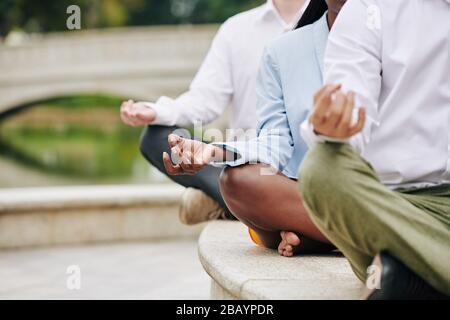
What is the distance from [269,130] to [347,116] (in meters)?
0.93

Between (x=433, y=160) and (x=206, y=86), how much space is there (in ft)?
6.30

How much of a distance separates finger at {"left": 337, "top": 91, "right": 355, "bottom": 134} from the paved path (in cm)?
213

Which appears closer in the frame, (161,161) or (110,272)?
(161,161)

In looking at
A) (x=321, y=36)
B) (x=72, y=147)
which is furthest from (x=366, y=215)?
(x=72, y=147)

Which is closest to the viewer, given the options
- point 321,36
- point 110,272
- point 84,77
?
point 321,36

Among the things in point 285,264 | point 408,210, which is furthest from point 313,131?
point 285,264

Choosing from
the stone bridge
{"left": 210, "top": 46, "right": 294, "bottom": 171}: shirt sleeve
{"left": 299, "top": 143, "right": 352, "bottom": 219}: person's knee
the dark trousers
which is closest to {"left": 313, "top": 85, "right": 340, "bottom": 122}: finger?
{"left": 299, "top": 143, "right": 352, "bottom": 219}: person's knee

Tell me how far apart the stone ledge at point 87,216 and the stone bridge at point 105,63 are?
49.1ft

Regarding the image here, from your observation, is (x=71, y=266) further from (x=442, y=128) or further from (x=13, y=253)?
(x=442, y=128)

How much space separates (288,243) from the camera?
2977mm

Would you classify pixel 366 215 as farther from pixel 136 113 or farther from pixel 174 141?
pixel 136 113

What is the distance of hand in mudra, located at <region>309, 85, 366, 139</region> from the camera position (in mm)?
2039

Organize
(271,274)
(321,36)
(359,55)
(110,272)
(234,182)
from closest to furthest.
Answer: (359,55) → (271,274) → (234,182) → (321,36) → (110,272)

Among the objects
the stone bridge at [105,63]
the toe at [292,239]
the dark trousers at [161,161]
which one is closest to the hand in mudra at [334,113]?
the toe at [292,239]
